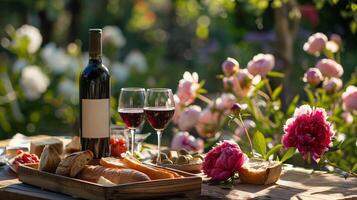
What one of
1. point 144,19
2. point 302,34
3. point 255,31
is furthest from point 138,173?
point 144,19

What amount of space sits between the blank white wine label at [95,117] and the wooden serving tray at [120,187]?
232 millimetres

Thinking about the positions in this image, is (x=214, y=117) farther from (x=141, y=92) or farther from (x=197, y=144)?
(x=141, y=92)

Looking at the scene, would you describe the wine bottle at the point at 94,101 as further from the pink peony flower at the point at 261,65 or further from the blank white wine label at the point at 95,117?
the pink peony flower at the point at 261,65

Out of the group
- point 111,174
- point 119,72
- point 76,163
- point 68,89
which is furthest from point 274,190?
point 119,72

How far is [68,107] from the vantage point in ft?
20.8

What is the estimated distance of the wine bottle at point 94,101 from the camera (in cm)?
261

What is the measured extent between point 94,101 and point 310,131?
715mm

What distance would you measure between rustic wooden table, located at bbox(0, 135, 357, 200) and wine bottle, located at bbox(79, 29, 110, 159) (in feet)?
0.86

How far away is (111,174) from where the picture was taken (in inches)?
93.7

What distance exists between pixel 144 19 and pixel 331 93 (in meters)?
10.2

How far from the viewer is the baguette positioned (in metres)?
2.41

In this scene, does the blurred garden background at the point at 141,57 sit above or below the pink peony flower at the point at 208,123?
above

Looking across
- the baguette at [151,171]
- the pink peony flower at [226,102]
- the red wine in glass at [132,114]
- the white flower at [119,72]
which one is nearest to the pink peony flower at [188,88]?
the pink peony flower at [226,102]

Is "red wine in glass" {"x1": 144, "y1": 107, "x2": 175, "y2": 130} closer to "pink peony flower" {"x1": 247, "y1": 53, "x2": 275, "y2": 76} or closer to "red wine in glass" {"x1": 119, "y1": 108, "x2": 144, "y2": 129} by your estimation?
"red wine in glass" {"x1": 119, "y1": 108, "x2": 144, "y2": 129}
